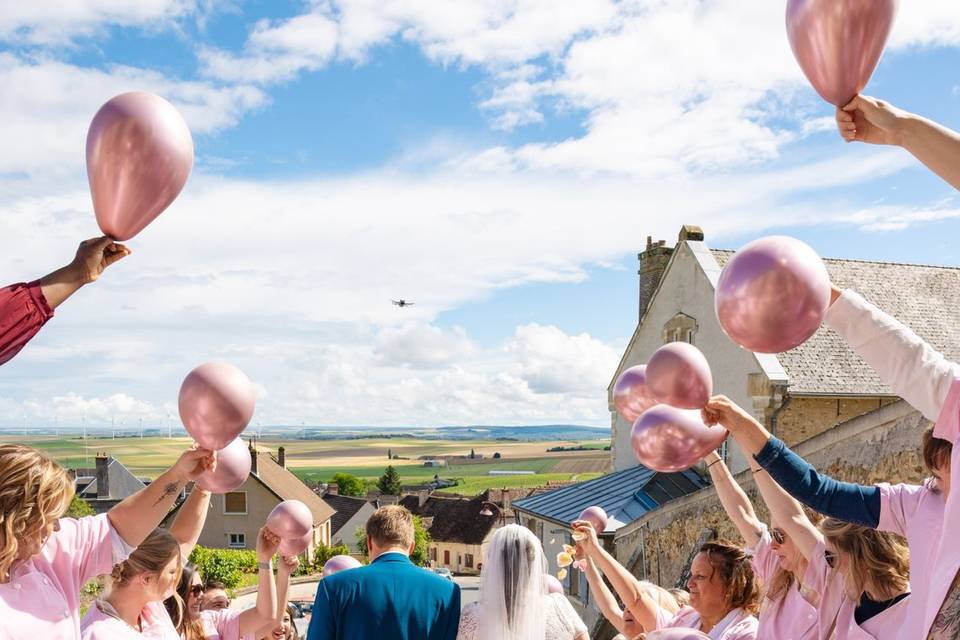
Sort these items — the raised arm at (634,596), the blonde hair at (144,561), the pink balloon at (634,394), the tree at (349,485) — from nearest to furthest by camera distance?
the blonde hair at (144,561)
the raised arm at (634,596)
the pink balloon at (634,394)
the tree at (349,485)

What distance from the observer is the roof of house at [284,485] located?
4131cm

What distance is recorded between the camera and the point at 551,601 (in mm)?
3967

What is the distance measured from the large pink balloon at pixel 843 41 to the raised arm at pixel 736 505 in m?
1.74

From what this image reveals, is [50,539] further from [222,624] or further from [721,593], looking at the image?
[721,593]

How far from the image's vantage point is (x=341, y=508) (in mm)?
65750

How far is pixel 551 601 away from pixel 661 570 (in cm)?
915

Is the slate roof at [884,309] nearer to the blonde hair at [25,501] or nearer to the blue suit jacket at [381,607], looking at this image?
the blue suit jacket at [381,607]

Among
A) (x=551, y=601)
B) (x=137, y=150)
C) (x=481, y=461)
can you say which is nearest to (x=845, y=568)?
(x=551, y=601)

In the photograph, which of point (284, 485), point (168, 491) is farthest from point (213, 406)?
point (284, 485)

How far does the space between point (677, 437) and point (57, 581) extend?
246 cm

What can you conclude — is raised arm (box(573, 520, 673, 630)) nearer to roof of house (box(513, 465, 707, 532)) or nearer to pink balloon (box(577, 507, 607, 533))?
pink balloon (box(577, 507, 607, 533))

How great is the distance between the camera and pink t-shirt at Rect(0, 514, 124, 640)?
2459mm

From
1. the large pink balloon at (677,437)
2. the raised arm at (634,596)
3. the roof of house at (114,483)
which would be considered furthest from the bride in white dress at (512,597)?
the roof of house at (114,483)

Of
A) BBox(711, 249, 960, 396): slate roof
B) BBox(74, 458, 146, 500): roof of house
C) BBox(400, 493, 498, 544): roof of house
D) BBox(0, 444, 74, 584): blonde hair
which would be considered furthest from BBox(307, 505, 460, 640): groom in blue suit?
BBox(400, 493, 498, 544): roof of house
